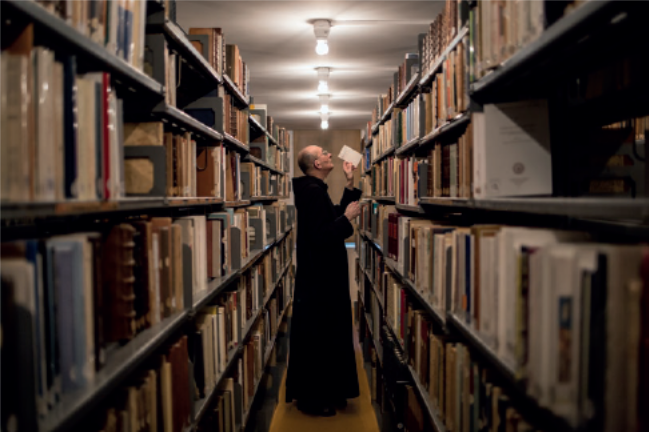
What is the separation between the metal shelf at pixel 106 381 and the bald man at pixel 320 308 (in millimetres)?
2119

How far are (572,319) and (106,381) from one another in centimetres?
99

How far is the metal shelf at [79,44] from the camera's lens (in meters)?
1.01

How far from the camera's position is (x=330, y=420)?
13.5 ft

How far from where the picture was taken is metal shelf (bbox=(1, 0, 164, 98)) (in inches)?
39.8

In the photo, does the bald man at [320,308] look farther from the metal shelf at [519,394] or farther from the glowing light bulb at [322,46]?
the metal shelf at [519,394]

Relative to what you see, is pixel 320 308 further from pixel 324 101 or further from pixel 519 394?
pixel 324 101

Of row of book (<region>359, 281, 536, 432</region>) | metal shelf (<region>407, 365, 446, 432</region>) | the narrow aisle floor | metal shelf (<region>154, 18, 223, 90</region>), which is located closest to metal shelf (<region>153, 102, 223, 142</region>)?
metal shelf (<region>154, 18, 223, 90</region>)

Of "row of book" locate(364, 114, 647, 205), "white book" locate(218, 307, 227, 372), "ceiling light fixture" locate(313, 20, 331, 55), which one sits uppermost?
"ceiling light fixture" locate(313, 20, 331, 55)

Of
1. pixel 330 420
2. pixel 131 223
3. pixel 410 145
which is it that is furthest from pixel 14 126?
pixel 330 420

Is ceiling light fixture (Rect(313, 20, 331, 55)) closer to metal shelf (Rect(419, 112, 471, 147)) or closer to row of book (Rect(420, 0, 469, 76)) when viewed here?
row of book (Rect(420, 0, 469, 76))

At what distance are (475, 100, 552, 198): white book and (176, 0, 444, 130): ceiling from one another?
294 centimetres

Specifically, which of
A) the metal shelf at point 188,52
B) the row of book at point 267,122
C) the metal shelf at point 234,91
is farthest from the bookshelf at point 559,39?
the row of book at point 267,122

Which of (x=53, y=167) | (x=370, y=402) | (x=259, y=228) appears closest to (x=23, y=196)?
(x=53, y=167)

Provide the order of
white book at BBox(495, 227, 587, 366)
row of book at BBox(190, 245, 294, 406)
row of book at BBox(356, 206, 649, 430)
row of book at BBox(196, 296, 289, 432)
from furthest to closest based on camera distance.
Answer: row of book at BBox(196, 296, 289, 432)
row of book at BBox(190, 245, 294, 406)
white book at BBox(495, 227, 587, 366)
row of book at BBox(356, 206, 649, 430)
